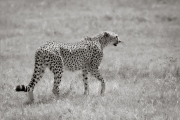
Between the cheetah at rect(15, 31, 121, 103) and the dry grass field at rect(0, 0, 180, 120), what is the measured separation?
1.33 feet

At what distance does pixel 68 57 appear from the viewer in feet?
25.8

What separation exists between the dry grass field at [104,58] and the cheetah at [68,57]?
1.33 feet

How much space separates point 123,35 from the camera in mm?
15625

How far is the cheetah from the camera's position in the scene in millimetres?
7391

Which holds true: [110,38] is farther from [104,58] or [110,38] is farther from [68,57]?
[104,58]

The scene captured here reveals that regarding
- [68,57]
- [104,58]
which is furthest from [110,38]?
[104,58]

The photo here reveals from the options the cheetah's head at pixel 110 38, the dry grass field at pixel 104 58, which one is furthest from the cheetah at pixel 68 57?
the dry grass field at pixel 104 58

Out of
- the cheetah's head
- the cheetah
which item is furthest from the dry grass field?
the cheetah's head

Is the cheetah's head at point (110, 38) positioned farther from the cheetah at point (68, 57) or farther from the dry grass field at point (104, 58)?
the dry grass field at point (104, 58)

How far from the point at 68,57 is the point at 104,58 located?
439cm

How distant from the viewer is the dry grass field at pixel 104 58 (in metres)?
6.77

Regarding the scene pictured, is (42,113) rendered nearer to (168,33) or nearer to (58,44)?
(58,44)

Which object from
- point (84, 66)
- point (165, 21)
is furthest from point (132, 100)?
point (165, 21)

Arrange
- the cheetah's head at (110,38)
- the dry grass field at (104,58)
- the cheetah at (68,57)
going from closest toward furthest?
the dry grass field at (104,58)
the cheetah at (68,57)
the cheetah's head at (110,38)
